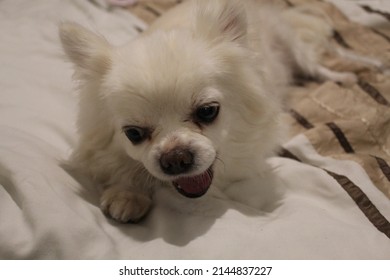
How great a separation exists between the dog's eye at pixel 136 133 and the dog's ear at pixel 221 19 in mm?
379

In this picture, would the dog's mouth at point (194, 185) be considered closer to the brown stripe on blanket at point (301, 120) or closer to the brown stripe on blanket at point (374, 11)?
the brown stripe on blanket at point (301, 120)

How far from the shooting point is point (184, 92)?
3.81 ft

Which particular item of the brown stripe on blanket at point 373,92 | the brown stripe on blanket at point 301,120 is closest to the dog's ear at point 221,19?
the brown stripe on blanket at point 301,120

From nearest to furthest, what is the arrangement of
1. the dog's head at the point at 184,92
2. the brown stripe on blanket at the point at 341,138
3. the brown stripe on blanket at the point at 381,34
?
the dog's head at the point at 184,92 → the brown stripe on blanket at the point at 341,138 → the brown stripe on blanket at the point at 381,34

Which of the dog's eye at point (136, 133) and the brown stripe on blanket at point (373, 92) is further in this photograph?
the brown stripe on blanket at point (373, 92)

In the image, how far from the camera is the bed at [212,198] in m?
1.05

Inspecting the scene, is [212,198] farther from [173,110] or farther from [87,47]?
[87,47]

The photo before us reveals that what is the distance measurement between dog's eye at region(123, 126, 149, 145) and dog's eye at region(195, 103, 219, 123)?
0.53ft

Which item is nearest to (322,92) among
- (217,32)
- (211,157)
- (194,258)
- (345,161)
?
(345,161)

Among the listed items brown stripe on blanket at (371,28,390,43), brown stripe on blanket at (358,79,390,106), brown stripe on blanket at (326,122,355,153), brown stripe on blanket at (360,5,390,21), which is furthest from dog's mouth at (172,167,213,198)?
brown stripe on blanket at (360,5,390,21)

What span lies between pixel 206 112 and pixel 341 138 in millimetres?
679

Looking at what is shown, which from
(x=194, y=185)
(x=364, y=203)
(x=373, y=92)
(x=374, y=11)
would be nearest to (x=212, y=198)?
(x=194, y=185)

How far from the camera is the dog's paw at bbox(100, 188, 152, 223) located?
1.22 m

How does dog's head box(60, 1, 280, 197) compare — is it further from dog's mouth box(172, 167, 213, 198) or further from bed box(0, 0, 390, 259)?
bed box(0, 0, 390, 259)
